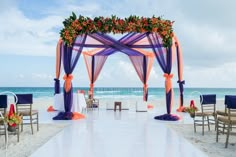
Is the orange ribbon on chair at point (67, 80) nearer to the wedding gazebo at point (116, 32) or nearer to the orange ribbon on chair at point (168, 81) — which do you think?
the wedding gazebo at point (116, 32)

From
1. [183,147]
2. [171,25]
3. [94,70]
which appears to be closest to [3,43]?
[94,70]

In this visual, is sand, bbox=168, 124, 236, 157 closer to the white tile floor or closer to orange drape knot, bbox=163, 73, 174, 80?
the white tile floor

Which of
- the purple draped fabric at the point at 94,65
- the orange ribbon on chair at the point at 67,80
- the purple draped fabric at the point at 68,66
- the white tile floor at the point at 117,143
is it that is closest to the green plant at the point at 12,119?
the white tile floor at the point at 117,143

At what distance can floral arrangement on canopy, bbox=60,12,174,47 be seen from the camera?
8.02 m

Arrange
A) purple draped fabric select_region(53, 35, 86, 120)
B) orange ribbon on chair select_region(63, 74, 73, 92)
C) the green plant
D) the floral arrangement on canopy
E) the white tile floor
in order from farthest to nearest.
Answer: orange ribbon on chair select_region(63, 74, 73, 92) < purple draped fabric select_region(53, 35, 86, 120) < the floral arrangement on canopy < the green plant < the white tile floor

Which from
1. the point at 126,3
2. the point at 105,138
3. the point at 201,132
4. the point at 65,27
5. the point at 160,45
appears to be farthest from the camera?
the point at 126,3

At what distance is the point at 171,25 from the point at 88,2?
3886 millimetres

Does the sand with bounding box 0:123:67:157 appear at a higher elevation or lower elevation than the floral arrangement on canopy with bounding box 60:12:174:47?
lower

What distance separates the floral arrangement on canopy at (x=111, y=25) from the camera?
8016 millimetres

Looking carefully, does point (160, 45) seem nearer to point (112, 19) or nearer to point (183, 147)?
point (112, 19)

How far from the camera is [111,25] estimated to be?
8.04m

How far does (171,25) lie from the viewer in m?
8.22

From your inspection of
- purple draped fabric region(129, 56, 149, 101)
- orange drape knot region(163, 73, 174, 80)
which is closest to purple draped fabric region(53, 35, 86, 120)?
orange drape knot region(163, 73, 174, 80)

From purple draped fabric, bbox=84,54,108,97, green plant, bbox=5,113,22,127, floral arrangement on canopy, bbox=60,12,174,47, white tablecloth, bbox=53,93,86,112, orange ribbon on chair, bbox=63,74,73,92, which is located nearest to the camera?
green plant, bbox=5,113,22,127
